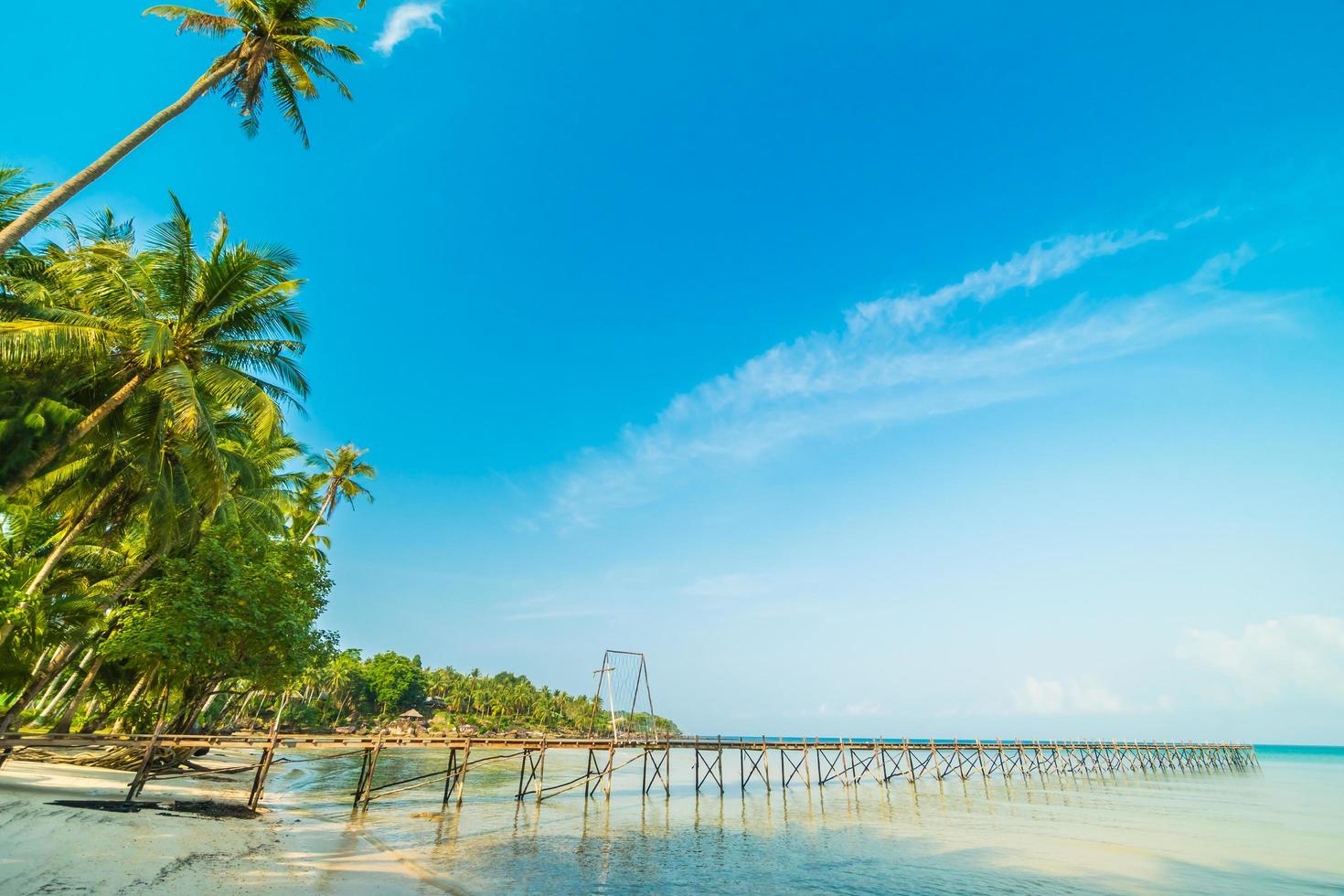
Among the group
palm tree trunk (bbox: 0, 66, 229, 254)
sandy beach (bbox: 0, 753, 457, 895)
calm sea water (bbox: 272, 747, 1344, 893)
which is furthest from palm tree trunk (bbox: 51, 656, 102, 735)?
palm tree trunk (bbox: 0, 66, 229, 254)

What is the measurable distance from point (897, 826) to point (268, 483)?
2973 cm

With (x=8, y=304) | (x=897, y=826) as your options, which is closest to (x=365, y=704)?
(x=897, y=826)

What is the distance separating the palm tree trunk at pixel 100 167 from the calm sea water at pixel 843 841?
14346mm

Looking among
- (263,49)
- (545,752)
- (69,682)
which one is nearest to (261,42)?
(263,49)

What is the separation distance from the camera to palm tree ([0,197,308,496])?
11141 mm

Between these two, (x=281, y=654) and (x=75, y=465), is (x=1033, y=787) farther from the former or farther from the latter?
(x=75, y=465)

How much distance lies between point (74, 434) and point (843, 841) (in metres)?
24.9

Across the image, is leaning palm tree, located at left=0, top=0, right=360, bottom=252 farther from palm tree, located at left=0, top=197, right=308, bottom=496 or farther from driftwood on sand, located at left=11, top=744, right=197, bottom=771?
driftwood on sand, located at left=11, top=744, right=197, bottom=771

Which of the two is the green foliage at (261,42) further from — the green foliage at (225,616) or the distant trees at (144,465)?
the green foliage at (225,616)

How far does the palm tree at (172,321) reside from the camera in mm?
11141

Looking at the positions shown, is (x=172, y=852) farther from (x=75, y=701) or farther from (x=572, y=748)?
(x=572, y=748)

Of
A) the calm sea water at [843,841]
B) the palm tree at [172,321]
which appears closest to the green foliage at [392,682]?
the calm sea water at [843,841]

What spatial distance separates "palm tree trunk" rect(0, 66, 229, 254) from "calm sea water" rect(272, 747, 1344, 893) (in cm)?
1435

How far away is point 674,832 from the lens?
22000 millimetres
